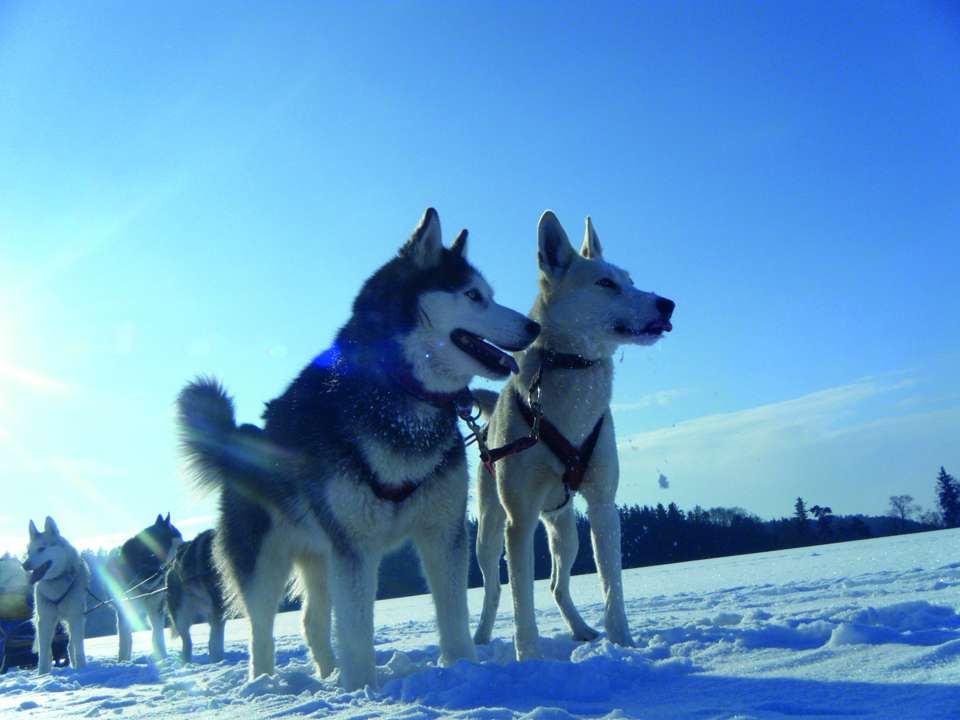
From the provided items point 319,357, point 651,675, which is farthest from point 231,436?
point 651,675

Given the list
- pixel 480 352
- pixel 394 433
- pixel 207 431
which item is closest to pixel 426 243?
pixel 480 352

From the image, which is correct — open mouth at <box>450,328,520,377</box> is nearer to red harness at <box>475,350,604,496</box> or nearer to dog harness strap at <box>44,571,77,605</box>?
red harness at <box>475,350,604,496</box>

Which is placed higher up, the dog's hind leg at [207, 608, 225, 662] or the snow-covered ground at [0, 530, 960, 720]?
the snow-covered ground at [0, 530, 960, 720]

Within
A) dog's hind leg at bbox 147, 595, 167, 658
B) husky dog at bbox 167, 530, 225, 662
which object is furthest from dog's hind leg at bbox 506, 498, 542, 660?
dog's hind leg at bbox 147, 595, 167, 658

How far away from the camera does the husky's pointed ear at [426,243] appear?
13.2 ft

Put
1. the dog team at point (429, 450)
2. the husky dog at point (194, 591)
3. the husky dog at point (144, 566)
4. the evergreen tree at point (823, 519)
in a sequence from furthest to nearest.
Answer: the evergreen tree at point (823, 519) → the husky dog at point (144, 566) → the husky dog at point (194, 591) → the dog team at point (429, 450)

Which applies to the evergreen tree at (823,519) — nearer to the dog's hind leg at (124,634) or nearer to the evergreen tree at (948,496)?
the evergreen tree at (948,496)

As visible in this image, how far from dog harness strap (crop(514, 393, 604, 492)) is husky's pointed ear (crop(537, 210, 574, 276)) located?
3.96 ft

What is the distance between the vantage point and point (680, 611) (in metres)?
6.95

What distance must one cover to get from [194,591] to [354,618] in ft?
25.2

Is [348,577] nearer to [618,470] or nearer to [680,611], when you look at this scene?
[618,470]

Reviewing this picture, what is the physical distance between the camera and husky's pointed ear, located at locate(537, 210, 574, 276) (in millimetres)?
5371

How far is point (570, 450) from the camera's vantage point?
4672 mm

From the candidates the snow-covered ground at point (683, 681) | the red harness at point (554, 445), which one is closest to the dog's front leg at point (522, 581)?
the snow-covered ground at point (683, 681)
